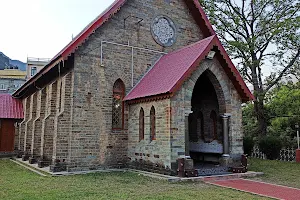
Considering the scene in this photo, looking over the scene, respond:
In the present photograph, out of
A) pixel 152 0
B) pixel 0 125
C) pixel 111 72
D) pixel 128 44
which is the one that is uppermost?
pixel 152 0

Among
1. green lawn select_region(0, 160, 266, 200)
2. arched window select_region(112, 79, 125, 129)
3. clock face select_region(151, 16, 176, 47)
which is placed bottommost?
green lawn select_region(0, 160, 266, 200)

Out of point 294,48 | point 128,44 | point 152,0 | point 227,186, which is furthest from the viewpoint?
point 294,48

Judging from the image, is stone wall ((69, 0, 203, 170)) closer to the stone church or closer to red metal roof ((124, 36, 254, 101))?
the stone church

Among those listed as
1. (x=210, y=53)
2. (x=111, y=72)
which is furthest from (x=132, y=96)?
(x=210, y=53)

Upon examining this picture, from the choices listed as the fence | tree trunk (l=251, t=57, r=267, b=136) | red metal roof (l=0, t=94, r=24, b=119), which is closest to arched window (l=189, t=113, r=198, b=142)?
the fence

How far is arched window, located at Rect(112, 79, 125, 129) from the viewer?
16.1 meters

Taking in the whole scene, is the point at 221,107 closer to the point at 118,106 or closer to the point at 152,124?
the point at 152,124

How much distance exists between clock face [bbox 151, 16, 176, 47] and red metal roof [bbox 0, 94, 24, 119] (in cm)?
1340

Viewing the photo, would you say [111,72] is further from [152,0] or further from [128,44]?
[152,0]

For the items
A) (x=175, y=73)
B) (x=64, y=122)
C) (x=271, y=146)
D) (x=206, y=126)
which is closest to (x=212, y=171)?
(x=206, y=126)

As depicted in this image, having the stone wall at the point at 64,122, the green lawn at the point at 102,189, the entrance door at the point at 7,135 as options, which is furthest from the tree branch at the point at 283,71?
the entrance door at the point at 7,135

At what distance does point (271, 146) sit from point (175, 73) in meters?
11.0

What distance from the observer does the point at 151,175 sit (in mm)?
13102

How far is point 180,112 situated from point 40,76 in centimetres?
951
